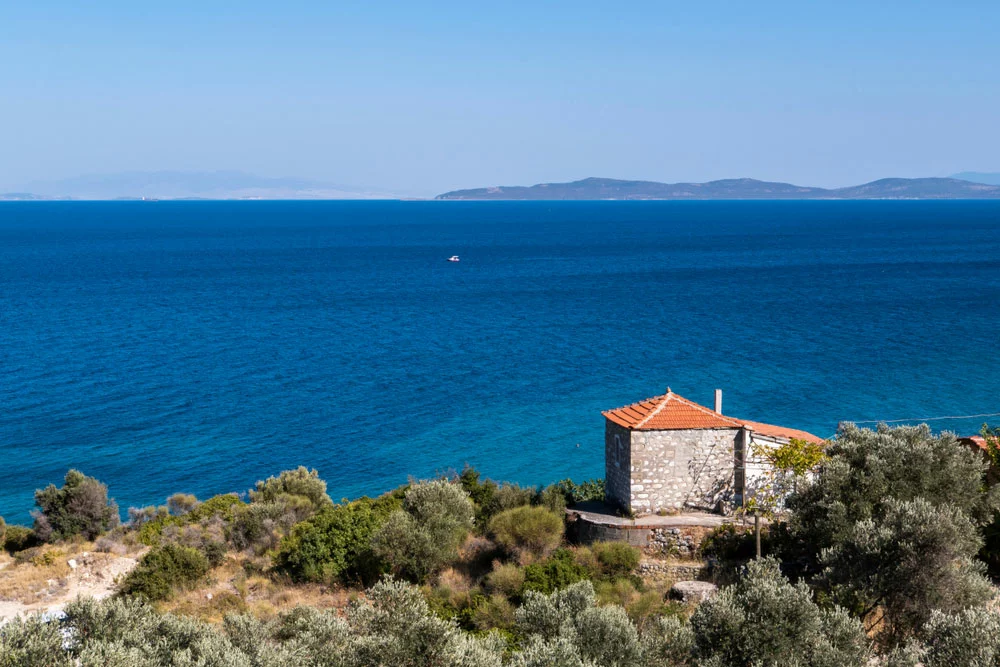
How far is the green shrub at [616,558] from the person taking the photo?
733 inches

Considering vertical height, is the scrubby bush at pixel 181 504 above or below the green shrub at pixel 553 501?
below

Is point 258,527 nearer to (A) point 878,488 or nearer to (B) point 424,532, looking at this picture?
(B) point 424,532

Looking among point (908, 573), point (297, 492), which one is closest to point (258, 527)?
point (297, 492)

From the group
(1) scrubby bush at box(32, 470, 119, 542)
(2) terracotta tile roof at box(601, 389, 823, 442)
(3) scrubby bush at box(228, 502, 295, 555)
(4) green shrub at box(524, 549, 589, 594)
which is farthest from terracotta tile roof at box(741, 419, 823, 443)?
(1) scrubby bush at box(32, 470, 119, 542)

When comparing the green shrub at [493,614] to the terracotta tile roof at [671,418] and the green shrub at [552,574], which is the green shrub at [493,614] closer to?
the green shrub at [552,574]

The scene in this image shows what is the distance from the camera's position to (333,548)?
20.8 metres

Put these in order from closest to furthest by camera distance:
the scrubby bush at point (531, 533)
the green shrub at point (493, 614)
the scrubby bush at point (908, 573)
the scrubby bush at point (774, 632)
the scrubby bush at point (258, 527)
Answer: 1. the scrubby bush at point (774, 632)
2. the scrubby bush at point (908, 573)
3. the green shrub at point (493, 614)
4. the scrubby bush at point (531, 533)
5. the scrubby bush at point (258, 527)

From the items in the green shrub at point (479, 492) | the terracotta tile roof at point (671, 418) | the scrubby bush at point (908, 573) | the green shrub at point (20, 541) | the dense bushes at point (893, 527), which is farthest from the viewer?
the green shrub at point (20, 541)

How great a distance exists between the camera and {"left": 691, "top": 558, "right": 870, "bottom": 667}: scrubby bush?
10.6 meters

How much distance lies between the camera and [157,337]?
64.5m

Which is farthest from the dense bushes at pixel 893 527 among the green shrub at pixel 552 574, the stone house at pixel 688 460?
the green shrub at pixel 552 574

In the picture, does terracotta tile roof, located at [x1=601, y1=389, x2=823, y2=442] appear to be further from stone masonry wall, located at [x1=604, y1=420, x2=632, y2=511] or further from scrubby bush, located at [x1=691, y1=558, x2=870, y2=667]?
scrubby bush, located at [x1=691, y1=558, x2=870, y2=667]

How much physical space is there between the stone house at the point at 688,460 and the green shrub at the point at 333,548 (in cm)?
590

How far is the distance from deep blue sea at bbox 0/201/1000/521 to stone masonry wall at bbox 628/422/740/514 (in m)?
14.5
